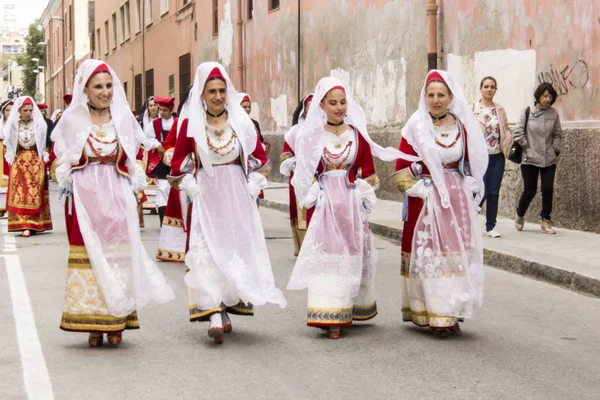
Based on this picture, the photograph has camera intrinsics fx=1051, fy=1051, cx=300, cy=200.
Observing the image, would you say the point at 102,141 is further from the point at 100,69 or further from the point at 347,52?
the point at 347,52

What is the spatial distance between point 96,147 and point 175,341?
4.42 feet

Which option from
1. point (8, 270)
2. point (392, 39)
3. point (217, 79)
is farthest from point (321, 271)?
point (392, 39)

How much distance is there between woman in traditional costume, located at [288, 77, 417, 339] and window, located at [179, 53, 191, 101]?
2534 centimetres

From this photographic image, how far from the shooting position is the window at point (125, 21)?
42959mm

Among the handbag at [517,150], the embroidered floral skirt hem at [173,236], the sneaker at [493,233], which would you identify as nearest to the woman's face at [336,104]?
the embroidered floral skirt hem at [173,236]

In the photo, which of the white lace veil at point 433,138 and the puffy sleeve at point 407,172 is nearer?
the white lace veil at point 433,138

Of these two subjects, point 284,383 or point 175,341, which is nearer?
point 284,383

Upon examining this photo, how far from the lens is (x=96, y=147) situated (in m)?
6.72

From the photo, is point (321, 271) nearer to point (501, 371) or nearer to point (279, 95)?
point (501, 371)

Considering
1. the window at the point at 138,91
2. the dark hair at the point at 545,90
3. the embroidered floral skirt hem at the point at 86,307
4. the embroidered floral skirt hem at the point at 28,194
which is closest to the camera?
the embroidered floral skirt hem at the point at 86,307

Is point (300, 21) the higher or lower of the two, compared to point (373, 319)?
higher

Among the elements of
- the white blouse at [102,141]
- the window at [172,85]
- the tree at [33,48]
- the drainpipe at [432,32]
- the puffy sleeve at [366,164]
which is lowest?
the puffy sleeve at [366,164]

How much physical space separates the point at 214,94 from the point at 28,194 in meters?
8.07

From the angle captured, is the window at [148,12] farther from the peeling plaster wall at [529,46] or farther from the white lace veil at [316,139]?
the white lace veil at [316,139]
